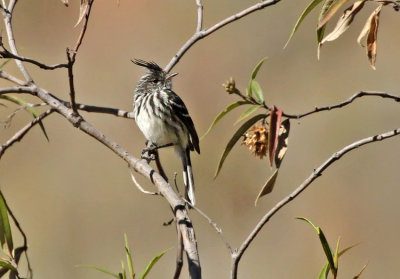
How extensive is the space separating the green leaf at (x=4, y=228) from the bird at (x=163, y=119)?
2.37 meters

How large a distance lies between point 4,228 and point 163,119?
8.38 feet

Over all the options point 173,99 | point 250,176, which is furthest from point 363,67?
point 173,99

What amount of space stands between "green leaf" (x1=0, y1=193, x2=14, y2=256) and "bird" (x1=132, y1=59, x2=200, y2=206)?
2.37m

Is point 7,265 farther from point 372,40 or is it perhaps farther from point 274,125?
point 372,40

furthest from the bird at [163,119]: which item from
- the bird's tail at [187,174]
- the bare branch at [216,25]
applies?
the bare branch at [216,25]

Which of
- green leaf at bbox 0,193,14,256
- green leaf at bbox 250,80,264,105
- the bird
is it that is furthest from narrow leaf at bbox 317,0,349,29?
the bird

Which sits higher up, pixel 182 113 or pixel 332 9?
pixel 182 113

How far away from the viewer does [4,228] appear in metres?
2.33

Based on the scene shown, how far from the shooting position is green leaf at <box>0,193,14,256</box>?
2.30 m

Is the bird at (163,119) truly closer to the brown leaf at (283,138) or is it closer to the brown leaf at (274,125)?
the brown leaf at (283,138)

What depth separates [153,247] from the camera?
870 cm

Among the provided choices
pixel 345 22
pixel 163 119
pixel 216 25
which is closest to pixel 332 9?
pixel 345 22

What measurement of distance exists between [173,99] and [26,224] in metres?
4.89

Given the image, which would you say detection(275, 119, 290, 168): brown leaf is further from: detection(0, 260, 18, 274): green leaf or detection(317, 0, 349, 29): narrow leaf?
detection(0, 260, 18, 274): green leaf
